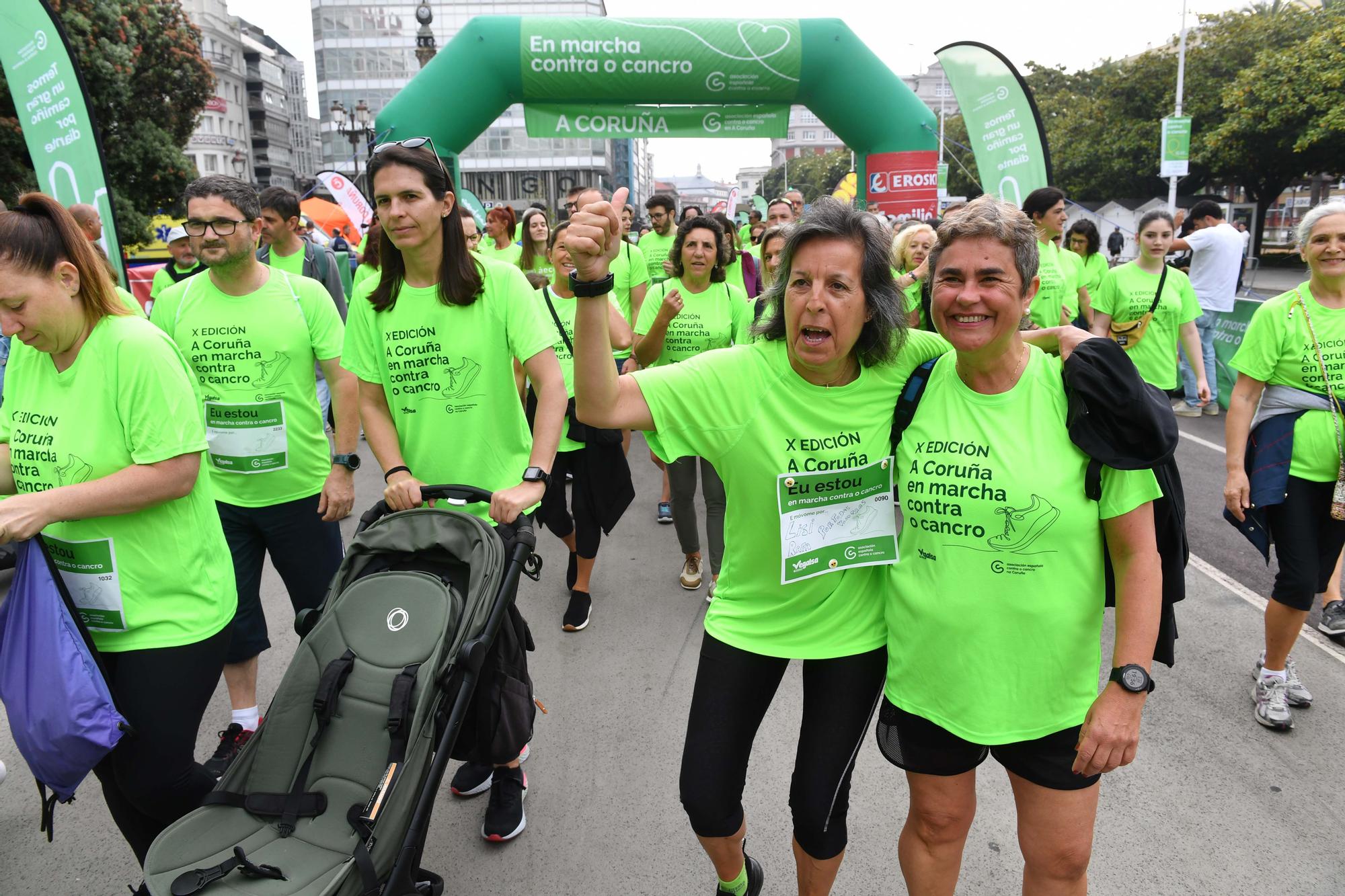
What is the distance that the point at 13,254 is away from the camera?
2115mm

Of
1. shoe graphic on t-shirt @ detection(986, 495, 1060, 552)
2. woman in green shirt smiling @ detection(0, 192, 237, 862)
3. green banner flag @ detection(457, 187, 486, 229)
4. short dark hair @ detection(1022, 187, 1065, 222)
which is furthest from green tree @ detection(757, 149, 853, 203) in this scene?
shoe graphic on t-shirt @ detection(986, 495, 1060, 552)

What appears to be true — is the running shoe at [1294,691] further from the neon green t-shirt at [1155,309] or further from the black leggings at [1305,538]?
the neon green t-shirt at [1155,309]

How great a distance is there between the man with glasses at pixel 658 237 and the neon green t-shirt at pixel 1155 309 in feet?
14.6

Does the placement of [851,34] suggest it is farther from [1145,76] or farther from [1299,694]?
[1145,76]

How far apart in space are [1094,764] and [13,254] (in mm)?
2790

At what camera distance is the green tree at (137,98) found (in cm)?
1700

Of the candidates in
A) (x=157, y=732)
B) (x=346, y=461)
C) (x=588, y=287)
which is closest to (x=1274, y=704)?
(x=588, y=287)

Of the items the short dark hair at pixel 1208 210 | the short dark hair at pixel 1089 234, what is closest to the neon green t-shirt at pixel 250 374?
the short dark hair at pixel 1089 234

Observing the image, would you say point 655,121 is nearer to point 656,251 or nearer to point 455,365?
point 656,251

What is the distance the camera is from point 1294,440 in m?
3.38

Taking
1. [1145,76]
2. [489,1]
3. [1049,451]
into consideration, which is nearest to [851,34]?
[1049,451]

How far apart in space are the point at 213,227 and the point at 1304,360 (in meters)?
4.15

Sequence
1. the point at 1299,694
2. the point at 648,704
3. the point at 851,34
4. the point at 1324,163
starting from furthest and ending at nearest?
the point at 1324,163, the point at 851,34, the point at 648,704, the point at 1299,694

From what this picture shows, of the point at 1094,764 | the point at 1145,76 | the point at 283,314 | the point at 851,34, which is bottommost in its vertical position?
the point at 1094,764
